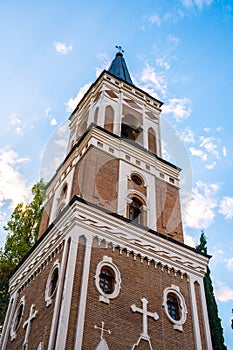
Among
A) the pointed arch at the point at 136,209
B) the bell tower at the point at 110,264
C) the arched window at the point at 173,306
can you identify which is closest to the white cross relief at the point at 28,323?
the bell tower at the point at 110,264

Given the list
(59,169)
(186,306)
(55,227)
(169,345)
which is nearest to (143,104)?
(59,169)

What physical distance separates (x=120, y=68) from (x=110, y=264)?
55.3 feet

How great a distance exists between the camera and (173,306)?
639 inches

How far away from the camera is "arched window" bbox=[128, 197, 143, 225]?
1864cm

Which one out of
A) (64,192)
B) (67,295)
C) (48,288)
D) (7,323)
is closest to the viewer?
(67,295)

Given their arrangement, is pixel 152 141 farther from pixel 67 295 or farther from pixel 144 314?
pixel 67 295

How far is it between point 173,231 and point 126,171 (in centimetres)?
323

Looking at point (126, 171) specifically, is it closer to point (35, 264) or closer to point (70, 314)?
point (35, 264)

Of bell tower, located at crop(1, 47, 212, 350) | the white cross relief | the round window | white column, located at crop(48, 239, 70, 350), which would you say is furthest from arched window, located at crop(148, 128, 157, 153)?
the white cross relief

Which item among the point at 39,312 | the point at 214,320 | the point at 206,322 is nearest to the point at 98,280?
the point at 39,312

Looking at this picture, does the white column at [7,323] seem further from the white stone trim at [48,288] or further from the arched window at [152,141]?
the arched window at [152,141]

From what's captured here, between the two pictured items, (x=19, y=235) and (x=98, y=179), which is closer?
(x=98, y=179)

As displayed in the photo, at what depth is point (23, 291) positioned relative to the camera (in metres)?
→ 17.9

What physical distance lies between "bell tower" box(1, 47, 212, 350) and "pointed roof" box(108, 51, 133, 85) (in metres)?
5.57
